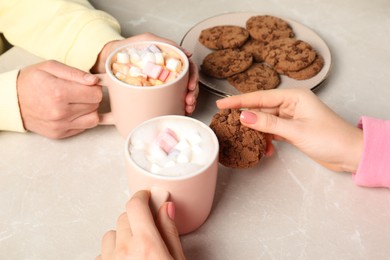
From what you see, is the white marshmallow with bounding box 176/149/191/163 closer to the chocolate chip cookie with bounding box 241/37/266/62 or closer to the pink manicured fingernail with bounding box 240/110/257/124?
the pink manicured fingernail with bounding box 240/110/257/124

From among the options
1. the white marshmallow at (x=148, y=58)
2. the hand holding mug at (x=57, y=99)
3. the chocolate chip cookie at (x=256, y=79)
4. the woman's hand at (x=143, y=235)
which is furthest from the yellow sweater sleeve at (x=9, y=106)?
the chocolate chip cookie at (x=256, y=79)

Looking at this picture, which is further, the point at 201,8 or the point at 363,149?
the point at 201,8

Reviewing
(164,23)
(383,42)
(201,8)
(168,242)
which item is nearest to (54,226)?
(168,242)

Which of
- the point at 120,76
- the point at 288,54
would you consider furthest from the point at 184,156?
the point at 288,54

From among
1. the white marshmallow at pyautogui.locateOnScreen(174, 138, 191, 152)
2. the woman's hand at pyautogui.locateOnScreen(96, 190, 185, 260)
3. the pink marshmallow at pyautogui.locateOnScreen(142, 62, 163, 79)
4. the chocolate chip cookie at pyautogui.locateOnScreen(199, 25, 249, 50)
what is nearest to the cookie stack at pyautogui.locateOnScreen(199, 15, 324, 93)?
the chocolate chip cookie at pyautogui.locateOnScreen(199, 25, 249, 50)

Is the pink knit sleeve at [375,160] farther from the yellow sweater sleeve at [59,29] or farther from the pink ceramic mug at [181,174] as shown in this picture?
the yellow sweater sleeve at [59,29]

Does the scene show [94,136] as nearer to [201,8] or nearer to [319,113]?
[319,113]

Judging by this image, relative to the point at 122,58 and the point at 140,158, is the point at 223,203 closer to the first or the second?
the point at 140,158
